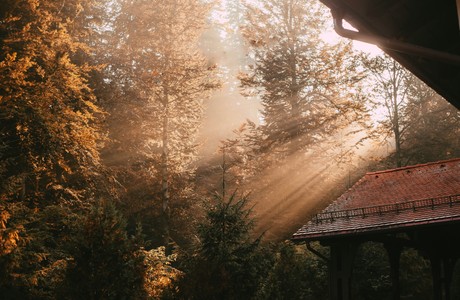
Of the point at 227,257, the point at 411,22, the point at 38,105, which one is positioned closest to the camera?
the point at 411,22

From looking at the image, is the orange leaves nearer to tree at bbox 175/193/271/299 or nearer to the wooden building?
tree at bbox 175/193/271/299

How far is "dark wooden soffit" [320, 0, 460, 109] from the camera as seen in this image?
3.82m

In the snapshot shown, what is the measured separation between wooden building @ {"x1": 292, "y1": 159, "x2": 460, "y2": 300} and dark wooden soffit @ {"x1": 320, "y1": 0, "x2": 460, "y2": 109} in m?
6.21

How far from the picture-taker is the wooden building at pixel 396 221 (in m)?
9.97

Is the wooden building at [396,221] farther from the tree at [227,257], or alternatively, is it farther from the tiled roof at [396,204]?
the tree at [227,257]

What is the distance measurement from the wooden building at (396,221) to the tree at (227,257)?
64.9 inches

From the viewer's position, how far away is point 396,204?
10594mm

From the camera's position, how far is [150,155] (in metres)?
20.7

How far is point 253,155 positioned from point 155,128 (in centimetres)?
485

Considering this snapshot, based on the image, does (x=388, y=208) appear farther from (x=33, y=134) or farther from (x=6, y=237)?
(x=6, y=237)

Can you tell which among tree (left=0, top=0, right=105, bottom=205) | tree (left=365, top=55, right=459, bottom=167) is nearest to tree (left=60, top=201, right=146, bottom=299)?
tree (left=0, top=0, right=105, bottom=205)

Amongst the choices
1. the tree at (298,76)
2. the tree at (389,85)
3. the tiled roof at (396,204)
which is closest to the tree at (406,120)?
the tree at (389,85)

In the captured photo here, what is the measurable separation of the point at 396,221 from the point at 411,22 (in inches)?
270

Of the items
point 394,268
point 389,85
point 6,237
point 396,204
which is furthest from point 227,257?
point 389,85
